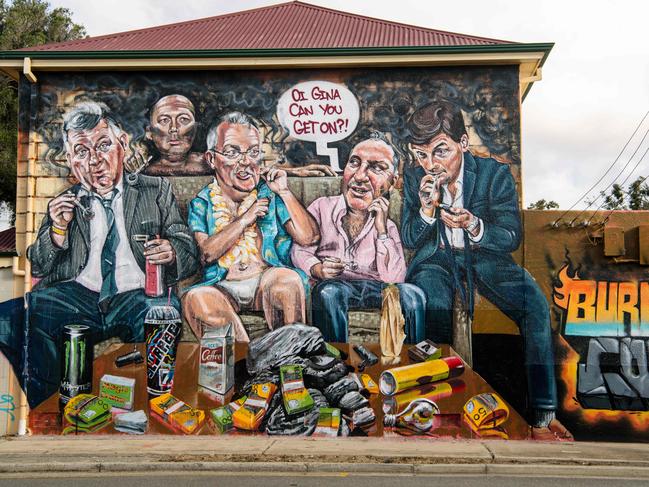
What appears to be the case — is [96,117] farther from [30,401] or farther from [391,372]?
[391,372]

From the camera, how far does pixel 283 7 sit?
17.0m

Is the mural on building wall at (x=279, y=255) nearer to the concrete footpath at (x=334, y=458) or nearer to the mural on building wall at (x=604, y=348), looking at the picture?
the mural on building wall at (x=604, y=348)

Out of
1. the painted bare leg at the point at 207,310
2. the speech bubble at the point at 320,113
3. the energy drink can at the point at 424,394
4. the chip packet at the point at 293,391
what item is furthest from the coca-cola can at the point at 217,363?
the speech bubble at the point at 320,113

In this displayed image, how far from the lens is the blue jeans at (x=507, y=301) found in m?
12.9

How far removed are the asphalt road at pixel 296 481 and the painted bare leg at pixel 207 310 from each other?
3.39 metres

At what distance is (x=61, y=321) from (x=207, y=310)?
8.93 feet

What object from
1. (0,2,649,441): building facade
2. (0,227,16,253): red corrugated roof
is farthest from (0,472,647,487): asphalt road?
(0,227,16,253): red corrugated roof

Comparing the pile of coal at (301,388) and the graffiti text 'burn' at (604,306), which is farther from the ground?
the graffiti text 'burn' at (604,306)

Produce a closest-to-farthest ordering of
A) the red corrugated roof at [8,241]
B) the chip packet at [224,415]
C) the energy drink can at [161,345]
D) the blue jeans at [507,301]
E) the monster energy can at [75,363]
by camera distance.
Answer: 1. the blue jeans at [507,301]
2. the chip packet at [224,415]
3. the energy drink can at [161,345]
4. the monster energy can at [75,363]
5. the red corrugated roof at [8,241]

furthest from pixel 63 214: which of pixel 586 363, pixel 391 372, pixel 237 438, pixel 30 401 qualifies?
pixel 586 363

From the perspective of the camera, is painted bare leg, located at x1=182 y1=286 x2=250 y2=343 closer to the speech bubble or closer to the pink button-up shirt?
the pink button-up shirt

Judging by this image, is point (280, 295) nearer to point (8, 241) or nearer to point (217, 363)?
point (217, 363)

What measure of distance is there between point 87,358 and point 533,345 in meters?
8.00

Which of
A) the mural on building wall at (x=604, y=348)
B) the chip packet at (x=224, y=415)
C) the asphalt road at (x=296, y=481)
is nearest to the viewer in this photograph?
the asphalt road at (x=296, y=481)
